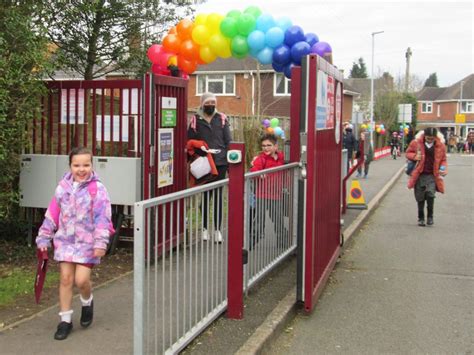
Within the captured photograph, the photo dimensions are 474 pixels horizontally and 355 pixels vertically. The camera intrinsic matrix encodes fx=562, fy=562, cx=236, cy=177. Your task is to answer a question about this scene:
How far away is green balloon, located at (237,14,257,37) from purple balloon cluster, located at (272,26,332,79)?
0.45m

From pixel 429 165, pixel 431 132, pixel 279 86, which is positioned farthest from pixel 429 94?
pixel 429 165

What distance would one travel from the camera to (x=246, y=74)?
31688 mm

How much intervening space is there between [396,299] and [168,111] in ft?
10.6

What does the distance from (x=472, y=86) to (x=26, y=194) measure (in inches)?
2948

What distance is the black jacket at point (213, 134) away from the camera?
284 inches

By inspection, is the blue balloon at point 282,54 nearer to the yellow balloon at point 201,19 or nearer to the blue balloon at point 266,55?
the blue balloon at point 266,55

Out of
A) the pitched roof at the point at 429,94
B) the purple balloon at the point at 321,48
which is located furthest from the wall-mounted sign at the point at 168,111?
the pitched roof at the point at 429,94

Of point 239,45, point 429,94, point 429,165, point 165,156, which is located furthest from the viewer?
point 429,94

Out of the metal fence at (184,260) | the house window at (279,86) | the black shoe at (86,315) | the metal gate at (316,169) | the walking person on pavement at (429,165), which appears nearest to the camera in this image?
the metal fence at (184,260)

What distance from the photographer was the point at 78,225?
4.09 meters

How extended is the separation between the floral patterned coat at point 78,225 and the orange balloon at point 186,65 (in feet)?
14.3

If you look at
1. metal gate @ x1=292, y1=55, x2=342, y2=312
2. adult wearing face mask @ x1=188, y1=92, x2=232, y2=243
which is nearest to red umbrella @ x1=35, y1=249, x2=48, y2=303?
metal gate @ x1=292, y1=55, x2=342, y2=312

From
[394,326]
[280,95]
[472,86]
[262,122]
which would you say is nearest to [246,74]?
[280,95]

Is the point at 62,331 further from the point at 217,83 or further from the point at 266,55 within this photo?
the point at 217,83
